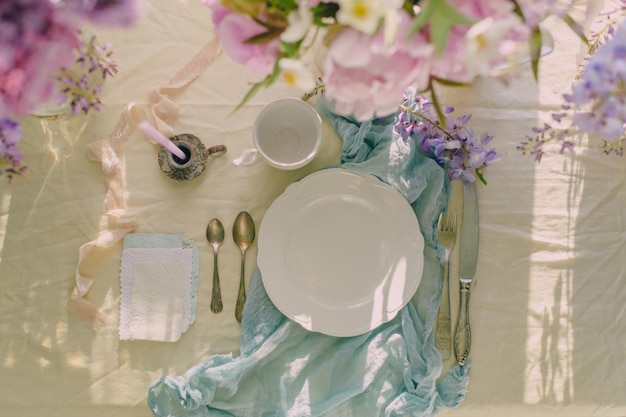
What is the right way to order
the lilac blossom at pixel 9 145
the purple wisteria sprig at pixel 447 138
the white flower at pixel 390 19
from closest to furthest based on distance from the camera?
1. the white flower at pixel 390 19
2. the lilac blossom at pixel 9 145
3. the purple wisteria sprig at pixel 447 138

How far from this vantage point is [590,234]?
909mm

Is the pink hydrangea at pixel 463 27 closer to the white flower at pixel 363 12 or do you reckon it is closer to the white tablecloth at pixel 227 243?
the white flower at pixel 363 12

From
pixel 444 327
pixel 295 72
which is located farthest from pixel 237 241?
pixel 295 72

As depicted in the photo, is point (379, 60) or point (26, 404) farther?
point (26, 404)

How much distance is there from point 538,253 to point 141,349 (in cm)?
63

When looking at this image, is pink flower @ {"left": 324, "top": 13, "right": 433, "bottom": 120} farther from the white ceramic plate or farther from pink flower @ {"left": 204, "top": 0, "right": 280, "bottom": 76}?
the white ceramic plate

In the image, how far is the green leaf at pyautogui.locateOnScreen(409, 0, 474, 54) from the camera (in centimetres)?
47

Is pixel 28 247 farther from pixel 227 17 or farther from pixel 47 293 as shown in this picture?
pixel 227 17

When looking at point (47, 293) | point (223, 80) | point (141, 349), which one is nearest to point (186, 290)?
point (141, 349)

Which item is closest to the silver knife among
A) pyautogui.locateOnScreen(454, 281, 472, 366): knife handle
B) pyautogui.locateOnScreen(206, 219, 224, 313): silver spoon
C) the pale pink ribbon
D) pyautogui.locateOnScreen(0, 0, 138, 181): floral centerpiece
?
pyautogui.locateOnScreen(454, 281, 472, 366): knife handle

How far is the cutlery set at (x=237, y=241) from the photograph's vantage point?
2.91ft

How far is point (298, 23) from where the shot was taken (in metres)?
0.49

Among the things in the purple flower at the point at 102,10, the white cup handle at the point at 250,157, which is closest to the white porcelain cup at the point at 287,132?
the white cup handle at the point at 250,157

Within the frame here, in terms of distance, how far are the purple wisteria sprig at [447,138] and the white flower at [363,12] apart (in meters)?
0.38
